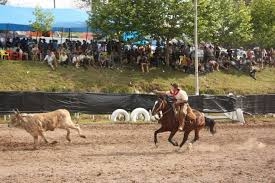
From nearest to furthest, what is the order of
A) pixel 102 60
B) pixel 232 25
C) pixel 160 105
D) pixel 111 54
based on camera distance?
pixel 160 105, pixel 102 60, pixel 111 54, pixel 232 25

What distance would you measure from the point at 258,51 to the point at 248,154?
3080cm

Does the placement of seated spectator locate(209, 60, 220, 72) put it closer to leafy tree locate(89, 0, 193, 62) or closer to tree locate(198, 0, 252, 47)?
leafy tree locate(89, 0, 193, 62)

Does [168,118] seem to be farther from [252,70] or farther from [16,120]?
[252,70]

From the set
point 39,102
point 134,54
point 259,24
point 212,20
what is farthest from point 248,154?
point 259,24

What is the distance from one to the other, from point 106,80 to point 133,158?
19.9 metres

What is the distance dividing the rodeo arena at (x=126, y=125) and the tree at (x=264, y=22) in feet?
28.5

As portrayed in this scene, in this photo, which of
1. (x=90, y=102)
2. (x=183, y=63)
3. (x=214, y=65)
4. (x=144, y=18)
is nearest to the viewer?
(x=90, y=102)

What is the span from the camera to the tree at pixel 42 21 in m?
40.3

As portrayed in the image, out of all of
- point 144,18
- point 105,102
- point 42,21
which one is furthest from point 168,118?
point 42,21

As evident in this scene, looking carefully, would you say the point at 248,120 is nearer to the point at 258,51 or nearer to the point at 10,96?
the point at 10,96

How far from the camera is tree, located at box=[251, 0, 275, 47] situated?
51219 mm

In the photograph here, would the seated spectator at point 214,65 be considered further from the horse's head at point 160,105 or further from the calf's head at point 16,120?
the calf's head at point 16,120

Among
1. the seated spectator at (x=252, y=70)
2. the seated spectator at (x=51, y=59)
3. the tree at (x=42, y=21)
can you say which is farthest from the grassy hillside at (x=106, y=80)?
the tree at (x=42, y=21)

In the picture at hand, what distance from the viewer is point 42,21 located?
134ft
